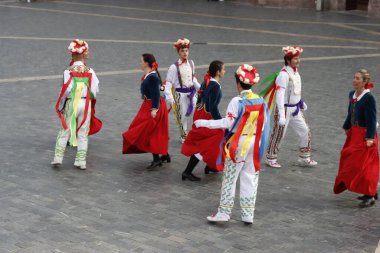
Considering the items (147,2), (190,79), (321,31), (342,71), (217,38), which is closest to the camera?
(190,79)

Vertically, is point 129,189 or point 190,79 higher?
point 190,79

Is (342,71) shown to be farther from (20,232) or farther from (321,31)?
(20,232)

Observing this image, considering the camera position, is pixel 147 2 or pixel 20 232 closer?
pixel 20 232

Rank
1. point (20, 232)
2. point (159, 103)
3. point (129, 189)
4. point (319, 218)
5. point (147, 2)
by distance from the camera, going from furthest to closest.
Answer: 1. point (147, 2)
2. point (159, 103)
3. point (129, 189)
4. point (319, 218)
5. point (20, 232)

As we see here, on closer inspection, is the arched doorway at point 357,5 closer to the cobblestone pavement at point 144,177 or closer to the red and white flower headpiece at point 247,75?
the cobblestone pavement at point 144,177

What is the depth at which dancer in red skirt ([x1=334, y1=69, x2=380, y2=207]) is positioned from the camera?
28.4ft

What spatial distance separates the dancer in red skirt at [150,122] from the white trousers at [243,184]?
202 cm

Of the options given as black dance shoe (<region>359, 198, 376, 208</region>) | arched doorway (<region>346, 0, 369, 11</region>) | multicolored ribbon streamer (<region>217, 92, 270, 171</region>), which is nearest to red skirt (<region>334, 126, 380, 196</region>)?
black dance shoe (<region>359, 198, 376, 208</region>)

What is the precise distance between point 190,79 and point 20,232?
430 cm

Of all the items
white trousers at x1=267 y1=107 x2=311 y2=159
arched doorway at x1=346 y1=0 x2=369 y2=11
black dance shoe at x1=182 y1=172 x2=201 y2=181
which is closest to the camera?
black dance shoe at x1=182 y1=172 x2=201 y2=181

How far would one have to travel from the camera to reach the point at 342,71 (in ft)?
57.6

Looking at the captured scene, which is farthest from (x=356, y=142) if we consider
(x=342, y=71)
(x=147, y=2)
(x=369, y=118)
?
(x=147, y=2)

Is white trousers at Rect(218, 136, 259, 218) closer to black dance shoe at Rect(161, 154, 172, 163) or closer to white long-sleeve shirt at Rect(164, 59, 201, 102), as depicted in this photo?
black dance shoe at Rect(161, 154, 172, 163)

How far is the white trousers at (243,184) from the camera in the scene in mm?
8070
